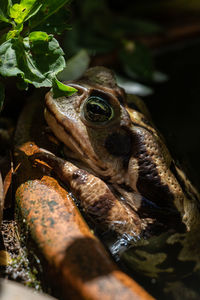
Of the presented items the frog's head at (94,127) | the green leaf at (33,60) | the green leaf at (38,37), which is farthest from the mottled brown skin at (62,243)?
the green leaf at (38,37)

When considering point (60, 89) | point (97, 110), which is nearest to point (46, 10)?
point (60, 89)

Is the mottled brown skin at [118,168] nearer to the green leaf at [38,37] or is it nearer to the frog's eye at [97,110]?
the frog's eye at [97,110]

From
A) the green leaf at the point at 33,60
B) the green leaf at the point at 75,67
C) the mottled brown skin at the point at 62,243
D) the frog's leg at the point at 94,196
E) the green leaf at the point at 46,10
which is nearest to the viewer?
the mottled brown skin at the point at 62,243

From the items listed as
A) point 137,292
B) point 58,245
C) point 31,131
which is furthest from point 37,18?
point 137,292

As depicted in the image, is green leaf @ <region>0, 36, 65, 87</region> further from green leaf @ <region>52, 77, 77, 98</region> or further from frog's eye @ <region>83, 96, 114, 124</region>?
frog's eye @ <region>83, 96, 114, 124</region>

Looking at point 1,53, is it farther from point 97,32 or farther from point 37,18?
point 97,32

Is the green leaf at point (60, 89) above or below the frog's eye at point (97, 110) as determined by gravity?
above

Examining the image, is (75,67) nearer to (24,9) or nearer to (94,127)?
(94,127)
